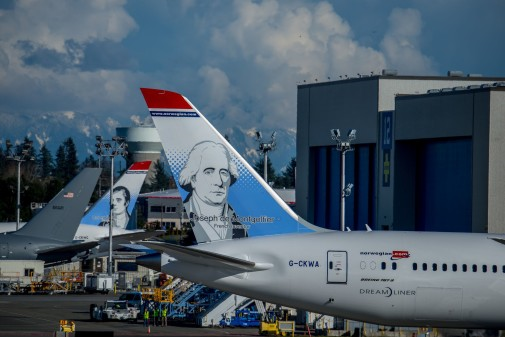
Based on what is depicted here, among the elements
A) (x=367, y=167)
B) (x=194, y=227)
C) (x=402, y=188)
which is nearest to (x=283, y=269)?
(x=194, y=227)

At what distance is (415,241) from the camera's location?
1540 inches

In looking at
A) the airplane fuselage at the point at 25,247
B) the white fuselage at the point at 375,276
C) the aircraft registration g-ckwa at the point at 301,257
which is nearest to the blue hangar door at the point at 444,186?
the airplane fuselage at the point at 25,247

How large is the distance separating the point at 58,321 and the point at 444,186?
1449 inches

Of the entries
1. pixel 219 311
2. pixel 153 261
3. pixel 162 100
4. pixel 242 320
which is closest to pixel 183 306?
pixel 219 311

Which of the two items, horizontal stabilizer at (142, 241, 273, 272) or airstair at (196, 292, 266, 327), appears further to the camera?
airstair at (196, 292, 266, 327)

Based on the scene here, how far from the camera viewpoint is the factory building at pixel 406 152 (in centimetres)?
7819

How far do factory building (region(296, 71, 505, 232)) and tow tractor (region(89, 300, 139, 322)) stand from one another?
28.3 metres

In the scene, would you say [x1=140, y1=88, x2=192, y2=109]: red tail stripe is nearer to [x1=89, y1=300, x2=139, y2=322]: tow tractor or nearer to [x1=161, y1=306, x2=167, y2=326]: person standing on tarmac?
[x1=161, y1=306, x2=167, y2=326]: person standing on tarmac

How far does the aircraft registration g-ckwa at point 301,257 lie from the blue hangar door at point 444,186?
42.6 meters

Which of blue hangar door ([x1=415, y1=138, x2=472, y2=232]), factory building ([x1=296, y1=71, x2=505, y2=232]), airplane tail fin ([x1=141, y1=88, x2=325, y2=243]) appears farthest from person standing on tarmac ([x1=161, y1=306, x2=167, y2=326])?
blue hangar door ([x1=415, y1=138, x2=472, y2=232])

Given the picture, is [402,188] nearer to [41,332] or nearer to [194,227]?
[41,332]

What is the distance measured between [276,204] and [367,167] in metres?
58.3

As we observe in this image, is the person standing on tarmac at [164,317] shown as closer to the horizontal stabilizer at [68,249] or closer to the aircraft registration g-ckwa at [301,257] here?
the aircraft registration g-ckwa at [301,257]

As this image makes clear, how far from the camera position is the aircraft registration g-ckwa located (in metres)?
38.0
